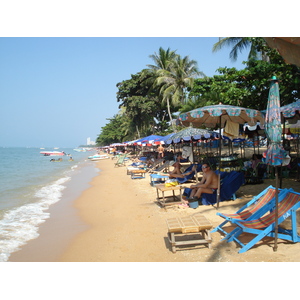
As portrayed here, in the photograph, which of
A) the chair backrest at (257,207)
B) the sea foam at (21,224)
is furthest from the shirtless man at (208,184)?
the sea foam at (21,224)

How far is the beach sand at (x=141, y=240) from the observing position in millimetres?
3652

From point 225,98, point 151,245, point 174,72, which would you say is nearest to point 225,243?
point 151,245

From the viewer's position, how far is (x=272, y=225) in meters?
3.72

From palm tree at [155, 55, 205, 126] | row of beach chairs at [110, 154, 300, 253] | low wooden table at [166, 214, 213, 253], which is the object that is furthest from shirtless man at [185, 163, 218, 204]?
palm tree at [155, 55, 205, 126]

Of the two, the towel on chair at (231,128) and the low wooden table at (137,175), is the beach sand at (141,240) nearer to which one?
the towel on chair at (231,128)

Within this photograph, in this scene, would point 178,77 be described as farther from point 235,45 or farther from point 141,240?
point 141,240

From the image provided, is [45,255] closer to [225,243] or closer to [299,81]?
[225,243]

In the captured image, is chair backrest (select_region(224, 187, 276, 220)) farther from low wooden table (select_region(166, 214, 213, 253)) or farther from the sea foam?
the sea foam

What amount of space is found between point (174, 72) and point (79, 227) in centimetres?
2190

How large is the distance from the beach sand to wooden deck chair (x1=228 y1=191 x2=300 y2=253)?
0.13 m

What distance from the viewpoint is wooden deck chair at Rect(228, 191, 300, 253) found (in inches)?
141

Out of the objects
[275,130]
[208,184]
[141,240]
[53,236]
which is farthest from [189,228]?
[53,236]

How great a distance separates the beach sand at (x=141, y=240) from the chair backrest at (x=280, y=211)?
0.30m

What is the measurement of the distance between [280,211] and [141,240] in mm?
2310
